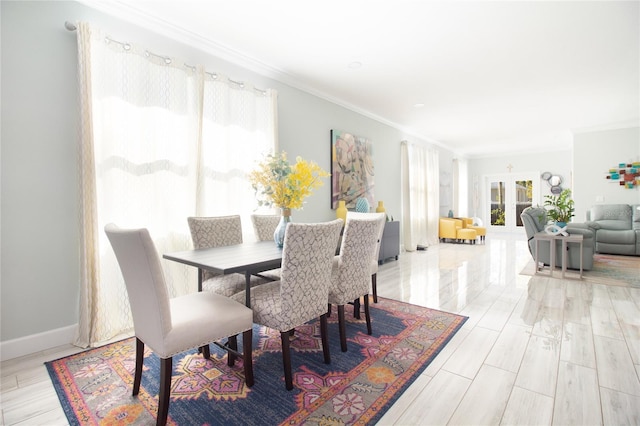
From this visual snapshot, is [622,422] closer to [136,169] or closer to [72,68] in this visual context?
[136,169]

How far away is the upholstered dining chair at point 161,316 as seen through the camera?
1.48 m

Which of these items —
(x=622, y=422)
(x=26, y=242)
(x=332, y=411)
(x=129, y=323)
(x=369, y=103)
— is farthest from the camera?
(x=369, y=103)

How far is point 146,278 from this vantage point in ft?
4.93

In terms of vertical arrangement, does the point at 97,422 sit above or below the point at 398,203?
below

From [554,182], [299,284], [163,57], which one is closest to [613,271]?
[299,284]

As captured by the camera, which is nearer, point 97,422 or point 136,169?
point 97,422

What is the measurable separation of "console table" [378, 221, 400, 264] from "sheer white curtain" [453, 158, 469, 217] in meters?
4.71

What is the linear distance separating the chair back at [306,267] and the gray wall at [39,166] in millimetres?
1847

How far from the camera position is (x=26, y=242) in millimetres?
2244

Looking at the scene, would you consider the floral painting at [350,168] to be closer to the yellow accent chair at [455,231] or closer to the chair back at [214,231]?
the chair back at [214,231]

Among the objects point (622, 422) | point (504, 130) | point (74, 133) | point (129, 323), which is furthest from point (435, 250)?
point (74, 133)

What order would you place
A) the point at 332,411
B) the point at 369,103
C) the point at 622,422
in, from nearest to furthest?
the point at 622,422 → the point at 332,411 → the point at 369,103

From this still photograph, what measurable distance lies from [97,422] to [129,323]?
119 centimetres

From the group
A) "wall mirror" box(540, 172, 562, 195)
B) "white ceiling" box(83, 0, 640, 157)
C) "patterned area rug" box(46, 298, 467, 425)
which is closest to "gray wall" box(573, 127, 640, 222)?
"white ceiling" box(83, 0, 640, 157)
